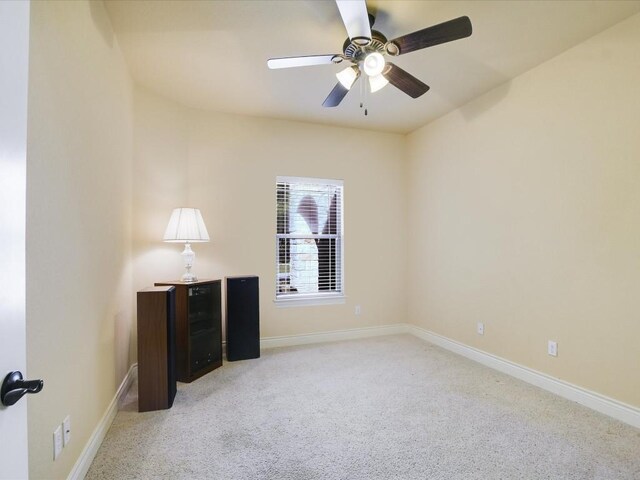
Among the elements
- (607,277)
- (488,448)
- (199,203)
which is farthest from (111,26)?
(607,277)

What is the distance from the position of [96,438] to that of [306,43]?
3.02 meters

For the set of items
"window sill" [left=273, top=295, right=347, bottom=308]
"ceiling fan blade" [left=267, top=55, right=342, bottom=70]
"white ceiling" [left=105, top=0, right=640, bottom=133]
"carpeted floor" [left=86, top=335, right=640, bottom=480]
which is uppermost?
"white ceiling" [left=105, top=0, right=640, bottom=133]

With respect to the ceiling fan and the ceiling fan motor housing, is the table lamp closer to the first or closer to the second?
the ceiling fan

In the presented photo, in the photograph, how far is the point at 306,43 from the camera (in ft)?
8.07

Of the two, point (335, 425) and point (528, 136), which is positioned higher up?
point (528, 136)

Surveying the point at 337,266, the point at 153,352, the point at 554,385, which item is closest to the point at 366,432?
the point at 153,352

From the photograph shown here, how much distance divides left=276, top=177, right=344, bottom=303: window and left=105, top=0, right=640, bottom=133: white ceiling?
108 centimetres

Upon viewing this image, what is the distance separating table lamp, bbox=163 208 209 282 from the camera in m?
3.05

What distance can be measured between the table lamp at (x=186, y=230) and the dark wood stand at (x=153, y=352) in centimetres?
70

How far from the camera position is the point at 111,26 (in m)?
2.25

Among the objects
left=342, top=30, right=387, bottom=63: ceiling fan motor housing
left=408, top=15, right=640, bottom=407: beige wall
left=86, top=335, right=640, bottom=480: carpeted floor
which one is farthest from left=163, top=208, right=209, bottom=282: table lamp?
left=408, top=15, right=640, bottom=407: beige wall

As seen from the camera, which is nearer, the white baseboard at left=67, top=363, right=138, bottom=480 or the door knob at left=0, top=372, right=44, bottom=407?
the door knob at left=0, top=372, right=44, bottom=407

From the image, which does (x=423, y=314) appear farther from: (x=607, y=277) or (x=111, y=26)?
(x=111, y=26)

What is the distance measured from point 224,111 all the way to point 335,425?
3.40 m
